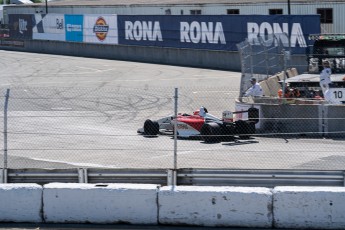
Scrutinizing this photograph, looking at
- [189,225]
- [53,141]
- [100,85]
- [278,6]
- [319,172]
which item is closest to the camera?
[189,225]

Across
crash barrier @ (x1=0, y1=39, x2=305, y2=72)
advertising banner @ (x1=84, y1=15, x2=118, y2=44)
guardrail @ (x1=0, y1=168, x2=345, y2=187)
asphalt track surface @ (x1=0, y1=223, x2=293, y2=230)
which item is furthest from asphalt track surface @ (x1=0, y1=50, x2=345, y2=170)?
advertising banner @ (x1=84, y1=15, x2=118, y2=44)

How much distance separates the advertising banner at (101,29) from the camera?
46.5 m

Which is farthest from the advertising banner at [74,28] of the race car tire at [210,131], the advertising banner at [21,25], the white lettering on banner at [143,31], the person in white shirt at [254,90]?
the race car tire at [210,131]

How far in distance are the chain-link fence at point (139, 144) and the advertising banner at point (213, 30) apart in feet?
35.9

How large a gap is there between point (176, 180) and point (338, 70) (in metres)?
15.1

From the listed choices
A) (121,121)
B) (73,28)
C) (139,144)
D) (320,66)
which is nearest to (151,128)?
(139,144)

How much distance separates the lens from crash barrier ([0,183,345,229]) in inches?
468

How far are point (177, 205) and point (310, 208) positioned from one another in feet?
6.64

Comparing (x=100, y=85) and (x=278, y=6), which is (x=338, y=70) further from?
(x=278, y=6)

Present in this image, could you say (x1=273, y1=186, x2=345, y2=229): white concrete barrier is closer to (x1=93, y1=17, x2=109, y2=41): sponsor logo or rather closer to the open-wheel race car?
the open-wheel race car

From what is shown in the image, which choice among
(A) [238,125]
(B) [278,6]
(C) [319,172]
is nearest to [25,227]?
(C) [319,172]

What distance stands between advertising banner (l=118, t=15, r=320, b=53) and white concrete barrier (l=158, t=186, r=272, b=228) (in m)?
21.4

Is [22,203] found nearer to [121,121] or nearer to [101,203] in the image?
[101,203]

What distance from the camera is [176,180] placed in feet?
43.9
